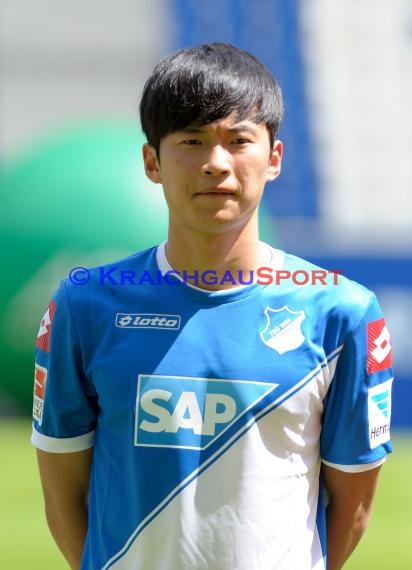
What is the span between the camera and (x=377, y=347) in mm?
2387

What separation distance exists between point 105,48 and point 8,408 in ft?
20.9

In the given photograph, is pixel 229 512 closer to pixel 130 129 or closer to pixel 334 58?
pixel 130 129

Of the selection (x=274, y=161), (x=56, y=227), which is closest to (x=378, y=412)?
(x=274, y=161)

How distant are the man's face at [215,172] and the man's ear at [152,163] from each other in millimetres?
82

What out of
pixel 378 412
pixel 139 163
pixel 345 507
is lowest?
pixel 139 163

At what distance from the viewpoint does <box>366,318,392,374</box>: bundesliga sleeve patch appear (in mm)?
2375

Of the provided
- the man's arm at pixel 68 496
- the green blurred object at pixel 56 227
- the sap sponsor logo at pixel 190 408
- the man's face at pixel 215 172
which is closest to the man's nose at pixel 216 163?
the man's face at pixel 215 172

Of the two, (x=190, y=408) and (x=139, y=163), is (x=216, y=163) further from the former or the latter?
(x=139, y=163)

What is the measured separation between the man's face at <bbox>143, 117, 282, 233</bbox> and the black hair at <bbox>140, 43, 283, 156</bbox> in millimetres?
28

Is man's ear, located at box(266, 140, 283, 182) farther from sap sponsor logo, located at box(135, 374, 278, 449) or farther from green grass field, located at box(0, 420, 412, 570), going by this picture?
green grass field, located at box(0, 420, 412, 570)

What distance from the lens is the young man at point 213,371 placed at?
90.4 inches

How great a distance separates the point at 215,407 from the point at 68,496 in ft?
1.60

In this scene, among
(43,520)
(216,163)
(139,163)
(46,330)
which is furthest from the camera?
(139,163)

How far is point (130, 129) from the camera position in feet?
23.6
